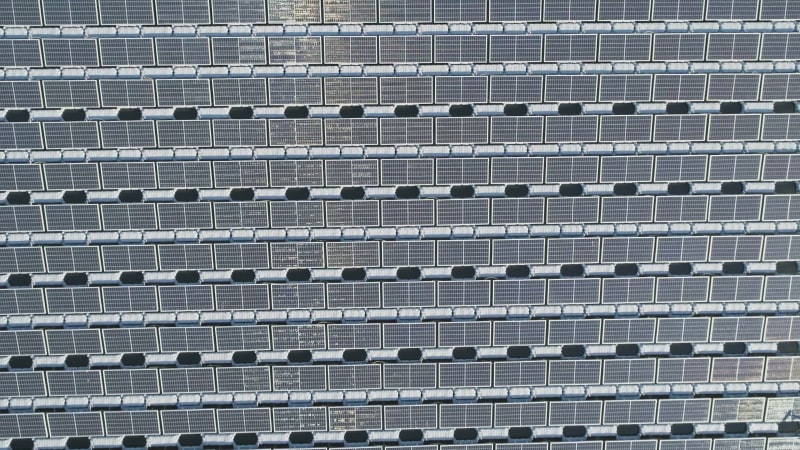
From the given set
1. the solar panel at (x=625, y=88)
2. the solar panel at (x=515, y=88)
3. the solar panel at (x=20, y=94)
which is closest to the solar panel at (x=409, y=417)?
the solar panel at (x=515, y=88)

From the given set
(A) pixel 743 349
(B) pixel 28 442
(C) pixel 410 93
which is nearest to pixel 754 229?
(A) pixel 743 349

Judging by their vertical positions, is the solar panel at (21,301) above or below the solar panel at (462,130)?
below

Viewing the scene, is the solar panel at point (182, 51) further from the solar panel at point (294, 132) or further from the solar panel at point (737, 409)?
the solar panel at point (737, 409)

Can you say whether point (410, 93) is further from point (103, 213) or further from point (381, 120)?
point (103, 213)

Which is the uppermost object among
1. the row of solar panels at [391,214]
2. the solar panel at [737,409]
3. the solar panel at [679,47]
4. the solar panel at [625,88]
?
the solar panel at [679,47]

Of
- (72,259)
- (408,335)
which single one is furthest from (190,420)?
(408,335)

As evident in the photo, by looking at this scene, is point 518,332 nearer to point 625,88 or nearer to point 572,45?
point 625,88
